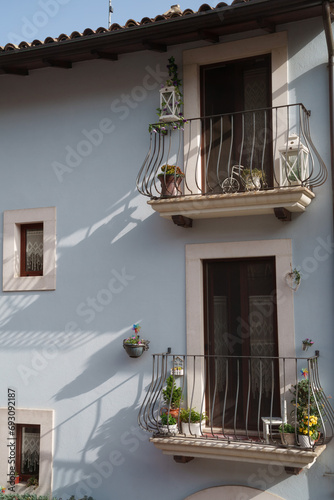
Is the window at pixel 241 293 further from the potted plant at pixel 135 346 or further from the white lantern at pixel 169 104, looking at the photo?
the white lantern at pixel 169 104

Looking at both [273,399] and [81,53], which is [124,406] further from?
[81,53]

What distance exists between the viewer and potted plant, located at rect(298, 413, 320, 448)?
7.59 meters

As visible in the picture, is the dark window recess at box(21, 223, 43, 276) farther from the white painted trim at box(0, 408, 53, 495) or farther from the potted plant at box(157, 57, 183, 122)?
the potted plant at box(157, 57, 183, 122)

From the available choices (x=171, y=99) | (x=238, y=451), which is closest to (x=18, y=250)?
(x=171, y=99)

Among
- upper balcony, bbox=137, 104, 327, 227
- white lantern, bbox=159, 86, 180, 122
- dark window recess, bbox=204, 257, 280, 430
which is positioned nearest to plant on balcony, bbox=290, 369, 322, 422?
dark window recess, bbox=204, 257, 280, 430

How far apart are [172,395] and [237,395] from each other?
2.85 feet

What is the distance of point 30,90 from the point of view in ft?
34.4

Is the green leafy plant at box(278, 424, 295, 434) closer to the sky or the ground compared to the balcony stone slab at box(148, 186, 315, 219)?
closer to the ground

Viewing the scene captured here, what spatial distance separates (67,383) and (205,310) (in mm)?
2398

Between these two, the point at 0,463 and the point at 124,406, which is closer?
the point at 124,406

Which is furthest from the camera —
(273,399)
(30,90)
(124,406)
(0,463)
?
(30,90)

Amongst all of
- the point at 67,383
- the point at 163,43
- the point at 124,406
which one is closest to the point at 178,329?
the point at 124,406

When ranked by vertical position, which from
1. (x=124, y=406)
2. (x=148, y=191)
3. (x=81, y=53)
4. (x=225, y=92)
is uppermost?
(x=81, y=53)

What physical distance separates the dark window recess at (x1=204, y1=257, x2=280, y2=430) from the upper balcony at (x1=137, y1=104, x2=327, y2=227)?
2.88 ft
